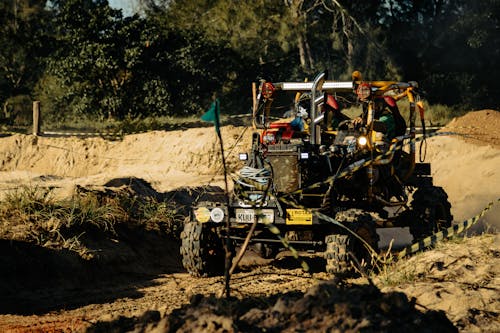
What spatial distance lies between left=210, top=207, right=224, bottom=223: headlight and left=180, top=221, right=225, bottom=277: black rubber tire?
1.02ft

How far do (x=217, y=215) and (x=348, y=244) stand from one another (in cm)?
172

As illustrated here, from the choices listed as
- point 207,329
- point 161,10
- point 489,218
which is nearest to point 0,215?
point 207,329

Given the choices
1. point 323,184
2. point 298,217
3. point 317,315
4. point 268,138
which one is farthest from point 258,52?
point 317,315

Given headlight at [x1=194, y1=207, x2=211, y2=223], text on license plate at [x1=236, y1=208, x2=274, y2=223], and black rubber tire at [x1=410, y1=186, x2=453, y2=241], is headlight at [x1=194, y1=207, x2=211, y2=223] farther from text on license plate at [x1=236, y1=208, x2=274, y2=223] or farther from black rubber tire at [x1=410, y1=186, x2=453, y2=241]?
black rubber tire at [x1=410, y1=186, x2=453, y2=241]

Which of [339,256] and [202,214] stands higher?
[202,214]

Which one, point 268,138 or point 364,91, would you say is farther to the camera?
point 364,91

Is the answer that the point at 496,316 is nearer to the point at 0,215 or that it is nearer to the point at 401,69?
the point at 0,215

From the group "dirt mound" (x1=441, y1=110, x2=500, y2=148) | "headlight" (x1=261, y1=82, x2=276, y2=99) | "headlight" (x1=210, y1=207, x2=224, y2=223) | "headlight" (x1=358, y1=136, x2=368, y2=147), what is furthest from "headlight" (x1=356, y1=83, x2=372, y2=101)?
"dirt mound" (x1=441, y1=110, x2=500, y2=148)

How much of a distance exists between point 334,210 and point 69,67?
71.7 ft

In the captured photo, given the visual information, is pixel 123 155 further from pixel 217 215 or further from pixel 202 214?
pixel 217 215

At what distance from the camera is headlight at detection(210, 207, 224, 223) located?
9758 millimetres

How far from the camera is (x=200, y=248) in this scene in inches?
394

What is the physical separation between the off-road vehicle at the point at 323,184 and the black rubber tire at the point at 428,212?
15 mm

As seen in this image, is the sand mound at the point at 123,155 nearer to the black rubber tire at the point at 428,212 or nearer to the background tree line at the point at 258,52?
the background tree line at the point at 258,52
